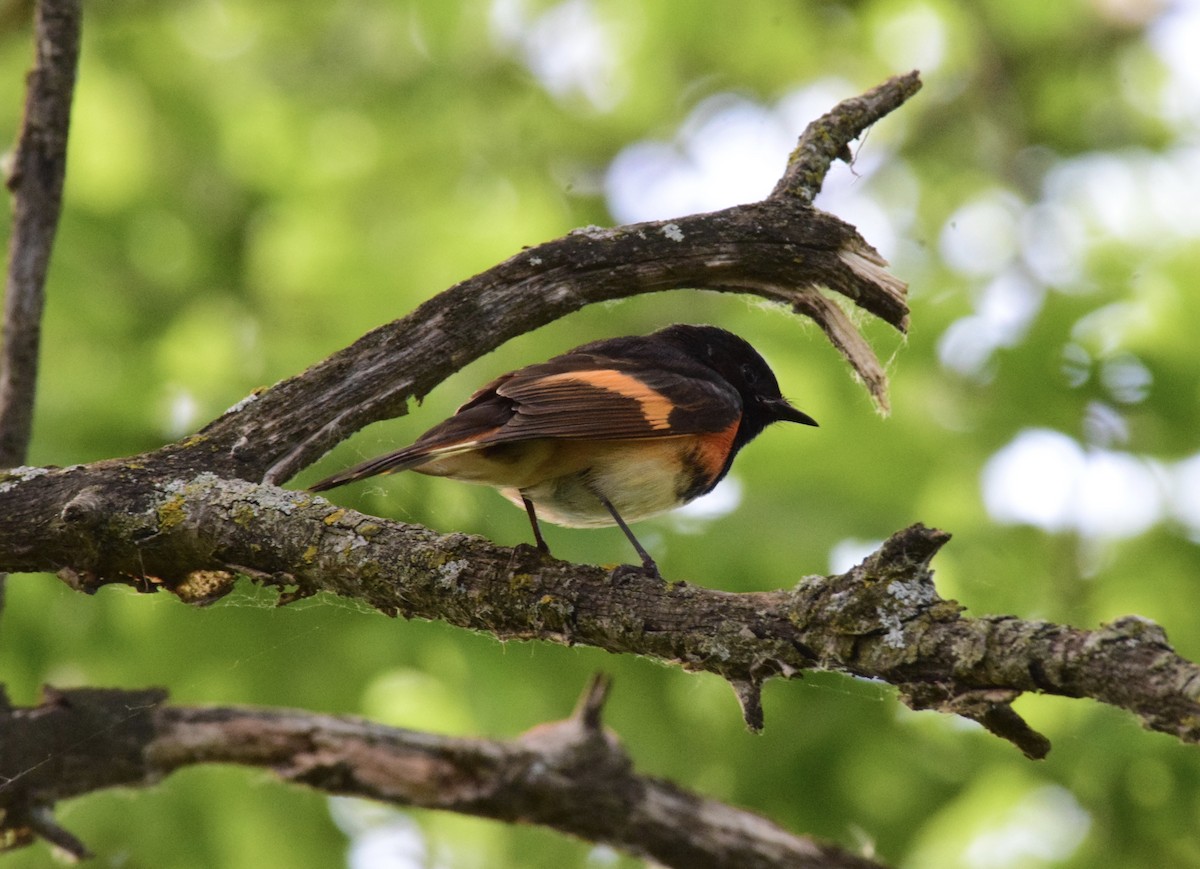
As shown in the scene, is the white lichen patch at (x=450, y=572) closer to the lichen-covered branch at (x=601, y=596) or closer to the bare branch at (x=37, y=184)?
the lichen-covered branch at (x=601, y=596)

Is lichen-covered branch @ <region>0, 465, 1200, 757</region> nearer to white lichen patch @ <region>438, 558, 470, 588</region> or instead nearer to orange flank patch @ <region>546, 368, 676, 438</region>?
white lichen patch @ <region>438, 558, 470, 588</region>

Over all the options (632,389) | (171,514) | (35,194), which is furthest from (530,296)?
(35,194)

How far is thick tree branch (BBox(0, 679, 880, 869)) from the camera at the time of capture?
4027 mm

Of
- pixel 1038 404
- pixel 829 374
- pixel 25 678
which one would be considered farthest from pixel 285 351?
pixel 1038 404

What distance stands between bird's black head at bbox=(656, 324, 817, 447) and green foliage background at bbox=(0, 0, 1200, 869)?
0.48 metres

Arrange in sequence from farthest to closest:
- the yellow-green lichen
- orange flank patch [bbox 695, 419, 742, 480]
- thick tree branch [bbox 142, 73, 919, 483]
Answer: orange flank patch [bbox 695, 419, 742, 480] → thick tree branch [bbox 142, 73, 919, 483] → the yellow-green lichen

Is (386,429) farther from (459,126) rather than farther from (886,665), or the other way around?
(459,126)

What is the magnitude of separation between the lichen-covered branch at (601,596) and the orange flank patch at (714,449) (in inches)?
49.4

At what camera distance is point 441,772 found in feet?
13.5

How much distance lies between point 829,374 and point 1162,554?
1642 millimetres

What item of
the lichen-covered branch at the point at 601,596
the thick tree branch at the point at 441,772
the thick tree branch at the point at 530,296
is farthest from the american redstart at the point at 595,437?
the thick tree branch at the point at 441,772

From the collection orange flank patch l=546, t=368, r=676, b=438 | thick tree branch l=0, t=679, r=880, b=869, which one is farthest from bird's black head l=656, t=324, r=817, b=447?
thick tree branch l=0, t=679, r=880, b=869

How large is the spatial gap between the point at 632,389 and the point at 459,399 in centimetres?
147

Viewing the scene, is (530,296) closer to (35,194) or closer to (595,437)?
(595,437)
